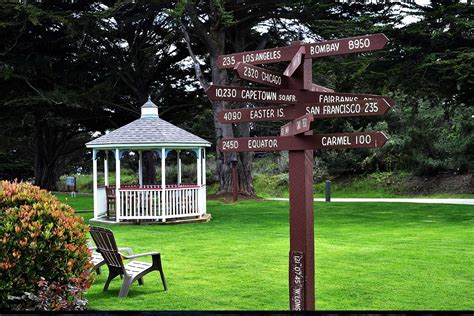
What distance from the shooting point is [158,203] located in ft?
64.2

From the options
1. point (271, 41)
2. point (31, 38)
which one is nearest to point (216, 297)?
point (271, 41)

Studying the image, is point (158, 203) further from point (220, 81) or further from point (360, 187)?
point (360, 187)

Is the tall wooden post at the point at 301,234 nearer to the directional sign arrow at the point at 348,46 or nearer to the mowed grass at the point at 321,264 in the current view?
the directional sign arrow at the point at 348,46

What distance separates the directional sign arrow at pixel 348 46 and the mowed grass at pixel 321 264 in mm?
3438

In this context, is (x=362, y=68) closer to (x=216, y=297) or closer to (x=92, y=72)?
(x=216, y=297)

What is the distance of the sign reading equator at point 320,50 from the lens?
575cm

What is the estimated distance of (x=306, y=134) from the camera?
6.15 metres

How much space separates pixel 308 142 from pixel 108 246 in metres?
3.98

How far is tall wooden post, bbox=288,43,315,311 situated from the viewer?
19.6 feet

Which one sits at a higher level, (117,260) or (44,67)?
(44,67)

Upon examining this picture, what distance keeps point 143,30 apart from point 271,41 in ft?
26.2

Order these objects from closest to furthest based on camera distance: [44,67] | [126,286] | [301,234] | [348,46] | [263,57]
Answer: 1. [348,46]
2. [301,234]
3. [263,57]
4. [126,286]
5. [44,67]

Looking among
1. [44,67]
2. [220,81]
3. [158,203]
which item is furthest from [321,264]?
[44,67]

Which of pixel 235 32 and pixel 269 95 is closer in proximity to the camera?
pixel 269 95
